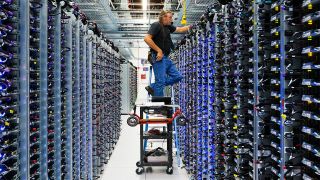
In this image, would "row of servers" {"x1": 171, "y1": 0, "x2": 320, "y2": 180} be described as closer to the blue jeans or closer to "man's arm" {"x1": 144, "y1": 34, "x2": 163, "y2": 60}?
"man's arm" {"x1": 144, "y1": 34, "x2": 163, "y2": 60}

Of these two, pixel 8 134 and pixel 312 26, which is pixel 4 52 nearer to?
pixel 8 134

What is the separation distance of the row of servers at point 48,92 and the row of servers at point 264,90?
79.6 inches

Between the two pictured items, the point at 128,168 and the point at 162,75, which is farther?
the point at 128,168

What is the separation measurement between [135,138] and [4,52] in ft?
33.8

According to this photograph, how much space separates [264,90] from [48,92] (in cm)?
254

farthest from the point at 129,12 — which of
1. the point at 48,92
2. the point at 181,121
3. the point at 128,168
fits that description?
the point at 48,92

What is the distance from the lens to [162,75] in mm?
6594

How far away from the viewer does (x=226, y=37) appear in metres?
4.41

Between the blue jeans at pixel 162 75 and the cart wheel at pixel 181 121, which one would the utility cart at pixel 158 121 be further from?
the blue jeans at pixel 162 75

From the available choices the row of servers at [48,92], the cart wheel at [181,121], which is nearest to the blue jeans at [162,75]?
the cart wheel at [181,121]

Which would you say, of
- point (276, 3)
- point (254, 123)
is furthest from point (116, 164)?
point (276, 3)

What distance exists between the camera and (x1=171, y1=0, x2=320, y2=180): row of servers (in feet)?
8.61

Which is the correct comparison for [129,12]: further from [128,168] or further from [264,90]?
[264,90]

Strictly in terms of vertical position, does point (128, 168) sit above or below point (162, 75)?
below
